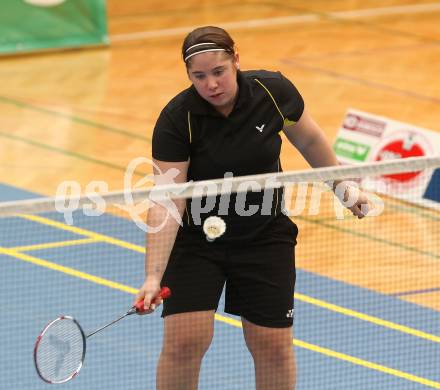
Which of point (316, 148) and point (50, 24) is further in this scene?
point (50, 24)

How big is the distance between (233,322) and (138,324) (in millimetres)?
621

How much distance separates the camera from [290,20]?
16.5 metres

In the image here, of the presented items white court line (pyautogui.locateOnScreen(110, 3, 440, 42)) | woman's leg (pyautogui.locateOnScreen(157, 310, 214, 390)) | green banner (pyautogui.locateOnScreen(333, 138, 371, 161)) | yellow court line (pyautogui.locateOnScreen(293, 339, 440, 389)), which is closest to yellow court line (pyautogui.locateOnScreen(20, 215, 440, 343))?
yellow court line (pyautogui.locateOnScreen(293, 339, 440, 389))

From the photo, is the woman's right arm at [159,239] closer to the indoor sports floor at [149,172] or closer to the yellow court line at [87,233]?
the indoor sports floor at [149,172]

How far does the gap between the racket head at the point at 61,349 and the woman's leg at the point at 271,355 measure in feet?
2.73

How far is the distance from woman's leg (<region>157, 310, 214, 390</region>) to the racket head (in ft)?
1.41

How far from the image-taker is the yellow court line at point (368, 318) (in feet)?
27.2

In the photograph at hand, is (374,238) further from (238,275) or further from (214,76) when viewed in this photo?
(214,76)

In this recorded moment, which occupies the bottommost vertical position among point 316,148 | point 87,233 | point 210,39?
point 87,233

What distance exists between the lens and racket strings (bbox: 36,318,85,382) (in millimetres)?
5625

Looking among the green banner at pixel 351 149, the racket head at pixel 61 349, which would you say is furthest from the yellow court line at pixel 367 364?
the green banner at pixel 351 149

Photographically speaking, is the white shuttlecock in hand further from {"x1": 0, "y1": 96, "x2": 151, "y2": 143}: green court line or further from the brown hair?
{"x1": 0, "y1": 96, "x2": 151, "y2": 143}: green court line

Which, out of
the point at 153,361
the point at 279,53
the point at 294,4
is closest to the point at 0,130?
the point at 279,53

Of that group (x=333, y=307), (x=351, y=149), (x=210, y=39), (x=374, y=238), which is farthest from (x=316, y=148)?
(x=351, y=149)
